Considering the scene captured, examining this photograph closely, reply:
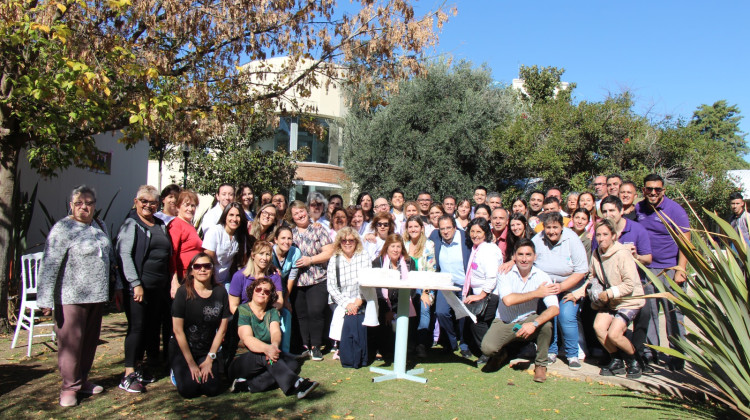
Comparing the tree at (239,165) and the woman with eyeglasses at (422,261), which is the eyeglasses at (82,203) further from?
the tree at (239,165)

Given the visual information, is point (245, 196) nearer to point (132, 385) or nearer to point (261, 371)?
point (261, 371)

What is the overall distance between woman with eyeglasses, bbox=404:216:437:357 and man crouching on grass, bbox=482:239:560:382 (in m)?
0.98

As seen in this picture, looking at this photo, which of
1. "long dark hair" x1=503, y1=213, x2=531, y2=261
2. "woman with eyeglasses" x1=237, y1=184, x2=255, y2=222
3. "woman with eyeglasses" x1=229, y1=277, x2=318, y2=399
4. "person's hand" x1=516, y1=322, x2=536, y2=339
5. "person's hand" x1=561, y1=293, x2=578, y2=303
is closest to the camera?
"woman with eyeglasses" x1=229, y1=277, x2=318, y2=399

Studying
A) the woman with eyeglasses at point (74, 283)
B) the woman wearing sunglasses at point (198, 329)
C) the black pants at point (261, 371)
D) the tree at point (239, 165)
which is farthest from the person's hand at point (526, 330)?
the tree at point (239, 165)

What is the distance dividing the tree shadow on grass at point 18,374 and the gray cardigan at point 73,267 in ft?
3.88

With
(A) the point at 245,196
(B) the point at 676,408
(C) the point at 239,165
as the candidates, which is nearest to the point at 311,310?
(A) the point at 245,196

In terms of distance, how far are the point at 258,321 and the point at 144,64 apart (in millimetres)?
3997

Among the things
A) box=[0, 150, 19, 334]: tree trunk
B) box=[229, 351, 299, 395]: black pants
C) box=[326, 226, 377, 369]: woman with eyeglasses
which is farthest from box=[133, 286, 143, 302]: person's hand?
box=[0, 150, 19, 334]: tree trunk

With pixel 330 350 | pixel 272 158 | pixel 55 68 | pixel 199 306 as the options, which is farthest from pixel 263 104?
pixel 272 158

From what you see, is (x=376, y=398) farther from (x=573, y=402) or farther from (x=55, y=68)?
(x=55, y=68)

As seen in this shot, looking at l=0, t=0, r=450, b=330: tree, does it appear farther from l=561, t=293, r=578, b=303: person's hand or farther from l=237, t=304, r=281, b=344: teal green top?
l=561, t=293, r=578, b=303: person's hand

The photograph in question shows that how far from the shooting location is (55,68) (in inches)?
262

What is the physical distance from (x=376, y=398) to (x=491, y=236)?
8.97 ft

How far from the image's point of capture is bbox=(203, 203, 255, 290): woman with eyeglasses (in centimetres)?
631
